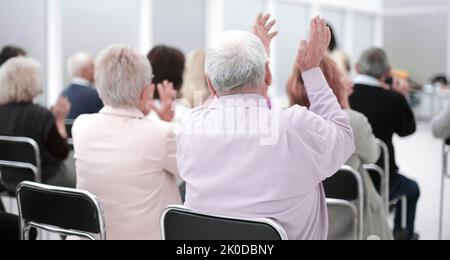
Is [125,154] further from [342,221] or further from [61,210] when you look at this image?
[342,221]

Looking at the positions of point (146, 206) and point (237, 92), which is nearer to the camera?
point (237, 92)

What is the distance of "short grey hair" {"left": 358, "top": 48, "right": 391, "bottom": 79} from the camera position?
364 centimetres

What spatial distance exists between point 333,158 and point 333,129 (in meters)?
0.09

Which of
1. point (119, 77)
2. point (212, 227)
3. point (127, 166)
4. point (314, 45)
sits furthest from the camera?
point (119, 77)

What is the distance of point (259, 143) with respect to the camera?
1.57 meters

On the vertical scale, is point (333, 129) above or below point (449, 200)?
above

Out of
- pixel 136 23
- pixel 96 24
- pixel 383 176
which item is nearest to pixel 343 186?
pixel 383 176

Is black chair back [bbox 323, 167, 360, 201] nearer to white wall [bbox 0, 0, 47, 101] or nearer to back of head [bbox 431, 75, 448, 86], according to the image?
white wall [bbox 0, 0, 47, 101]

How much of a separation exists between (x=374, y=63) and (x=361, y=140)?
1278mm

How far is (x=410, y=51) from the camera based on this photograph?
1216cm

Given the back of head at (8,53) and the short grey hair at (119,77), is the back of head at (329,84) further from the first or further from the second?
the back of head at (8,53)

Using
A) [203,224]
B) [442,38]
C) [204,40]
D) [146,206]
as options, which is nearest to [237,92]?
[203,224]

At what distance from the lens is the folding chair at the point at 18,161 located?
3.11m
